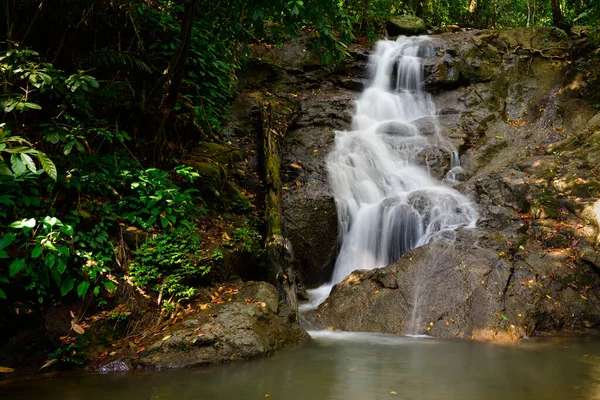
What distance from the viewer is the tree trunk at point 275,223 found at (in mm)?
5598

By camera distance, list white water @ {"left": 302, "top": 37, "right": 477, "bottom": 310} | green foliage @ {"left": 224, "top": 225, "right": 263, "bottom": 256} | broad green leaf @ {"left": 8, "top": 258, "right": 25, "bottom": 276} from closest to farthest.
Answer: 1. broad green leaf @ {"left": 8, "top": 258, "right": 25, "bottom": 276}
2. green foliage @ {"left": 224, "top": 225, "right": 263, "bottom": 256}
3. white water @ {"left": 302, "top": 37, "right": 477, "bottom": 310}

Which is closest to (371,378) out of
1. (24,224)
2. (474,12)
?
(24,224)

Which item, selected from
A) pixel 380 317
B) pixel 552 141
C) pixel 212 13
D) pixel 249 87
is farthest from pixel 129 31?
pixel 552 141

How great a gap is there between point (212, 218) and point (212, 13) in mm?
2912

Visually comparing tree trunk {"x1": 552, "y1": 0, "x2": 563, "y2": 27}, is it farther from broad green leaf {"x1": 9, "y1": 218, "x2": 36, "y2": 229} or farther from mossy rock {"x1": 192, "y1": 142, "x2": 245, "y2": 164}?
broad green leaf {"x1": 9, "y1": 218, "x2": 36, "y2": 229}

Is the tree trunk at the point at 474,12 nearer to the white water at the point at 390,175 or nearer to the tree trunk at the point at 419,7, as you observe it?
the tree trunk at the point at 419,7

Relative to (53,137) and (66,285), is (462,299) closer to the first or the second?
(66,285)

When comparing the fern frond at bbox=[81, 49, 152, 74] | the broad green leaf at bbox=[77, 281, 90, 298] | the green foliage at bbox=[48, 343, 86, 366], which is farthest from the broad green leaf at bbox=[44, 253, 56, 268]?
the fern frond at bbox=[81, 49, 152, 74]

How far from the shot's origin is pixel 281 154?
868 centimetres

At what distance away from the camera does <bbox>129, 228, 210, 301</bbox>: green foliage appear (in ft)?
14.8

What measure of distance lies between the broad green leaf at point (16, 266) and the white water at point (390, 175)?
12.8ft

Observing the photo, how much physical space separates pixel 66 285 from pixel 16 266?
0.54m

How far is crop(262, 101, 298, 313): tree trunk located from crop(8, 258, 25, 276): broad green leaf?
3028 mm

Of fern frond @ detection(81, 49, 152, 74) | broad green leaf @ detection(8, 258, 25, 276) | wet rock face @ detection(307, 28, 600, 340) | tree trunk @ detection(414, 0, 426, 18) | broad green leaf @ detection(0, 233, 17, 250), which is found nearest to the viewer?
broad green leaf @ detection(0, 233, 17, 250)
